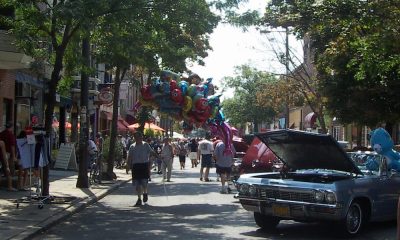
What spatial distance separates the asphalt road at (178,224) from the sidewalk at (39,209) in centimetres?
24

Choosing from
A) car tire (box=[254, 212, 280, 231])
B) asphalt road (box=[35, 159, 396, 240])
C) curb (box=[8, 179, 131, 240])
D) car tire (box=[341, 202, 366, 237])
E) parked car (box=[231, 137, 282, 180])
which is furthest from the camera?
parked car (box=[231, 137, 282, 180])

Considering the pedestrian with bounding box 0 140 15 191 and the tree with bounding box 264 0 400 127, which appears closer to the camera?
the tree with bounding box 264 0 400 127

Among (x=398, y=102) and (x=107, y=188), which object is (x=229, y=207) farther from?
(x=398, y=102)

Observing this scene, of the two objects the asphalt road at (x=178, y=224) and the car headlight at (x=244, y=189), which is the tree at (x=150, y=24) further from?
the car headlight at (x=244, y=189)

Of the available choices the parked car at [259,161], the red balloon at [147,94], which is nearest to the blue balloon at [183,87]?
the red balloon at [147,94]

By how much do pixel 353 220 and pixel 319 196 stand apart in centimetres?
92

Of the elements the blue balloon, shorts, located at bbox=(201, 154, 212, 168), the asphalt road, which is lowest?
the asphalt road

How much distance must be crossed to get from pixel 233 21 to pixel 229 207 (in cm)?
461

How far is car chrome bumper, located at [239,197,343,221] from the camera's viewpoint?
911cm

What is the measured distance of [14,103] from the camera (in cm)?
2148

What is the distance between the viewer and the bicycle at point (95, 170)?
1950cm

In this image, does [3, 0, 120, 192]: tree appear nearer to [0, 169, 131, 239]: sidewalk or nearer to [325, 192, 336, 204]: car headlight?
[0, 169, 131, 239]: sidewalk

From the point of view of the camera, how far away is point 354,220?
966cm

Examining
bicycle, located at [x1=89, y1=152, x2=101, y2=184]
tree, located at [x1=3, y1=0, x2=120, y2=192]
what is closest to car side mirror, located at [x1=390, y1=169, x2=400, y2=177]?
tree, located at [x1=3, y1=0, x2=120, y2=192]
